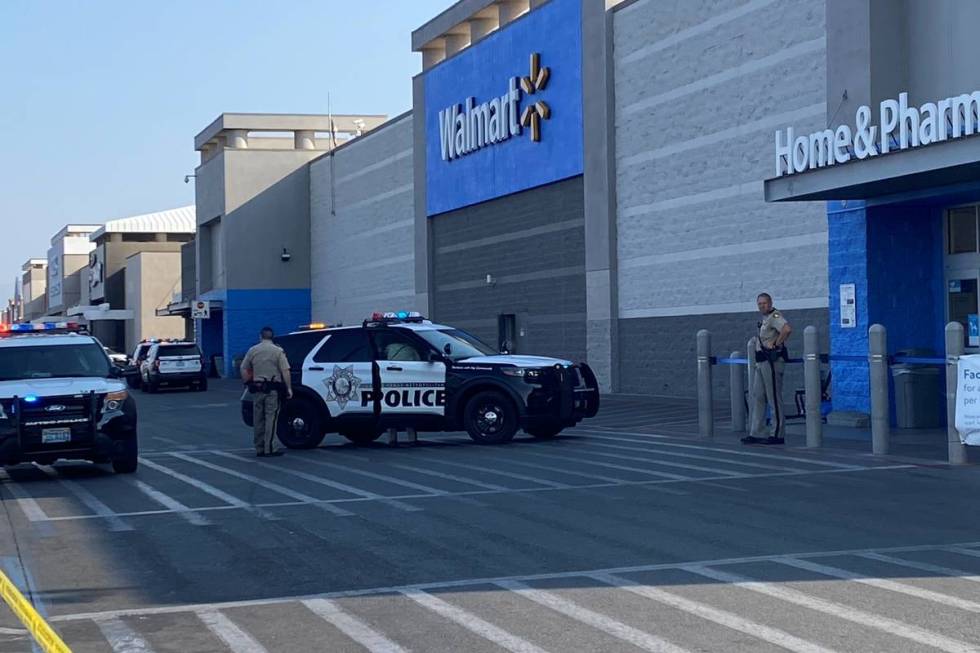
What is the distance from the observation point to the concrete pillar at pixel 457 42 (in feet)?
149

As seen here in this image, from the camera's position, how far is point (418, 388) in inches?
818

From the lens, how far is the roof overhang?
58.9 ft

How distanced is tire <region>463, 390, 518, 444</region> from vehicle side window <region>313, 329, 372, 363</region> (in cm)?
179

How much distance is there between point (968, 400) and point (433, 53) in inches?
1326

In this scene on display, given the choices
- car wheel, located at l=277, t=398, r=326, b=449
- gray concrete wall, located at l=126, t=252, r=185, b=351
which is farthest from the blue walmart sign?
gray concrete wall, located at l=126, t=252, r=185, b=351

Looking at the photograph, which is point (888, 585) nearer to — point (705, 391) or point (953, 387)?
point (953, 387)

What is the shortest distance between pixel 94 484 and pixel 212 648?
9446 mm

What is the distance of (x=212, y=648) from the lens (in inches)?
296

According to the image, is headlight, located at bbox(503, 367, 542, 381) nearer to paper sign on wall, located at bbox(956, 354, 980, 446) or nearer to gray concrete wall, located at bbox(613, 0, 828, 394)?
paper sign on wall, located at bbox(956, 354, 980, 446)

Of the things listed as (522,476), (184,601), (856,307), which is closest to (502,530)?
(184,601)

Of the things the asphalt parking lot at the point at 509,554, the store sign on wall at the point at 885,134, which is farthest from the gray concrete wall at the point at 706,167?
the asphalt parking lot at the point at 509,554

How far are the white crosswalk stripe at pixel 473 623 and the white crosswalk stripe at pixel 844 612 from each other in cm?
181

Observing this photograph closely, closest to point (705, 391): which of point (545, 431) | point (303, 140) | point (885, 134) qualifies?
point (545, 431)

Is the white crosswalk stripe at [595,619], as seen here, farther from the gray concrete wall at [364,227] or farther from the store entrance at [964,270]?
the gray concrete wall at [364,227]
